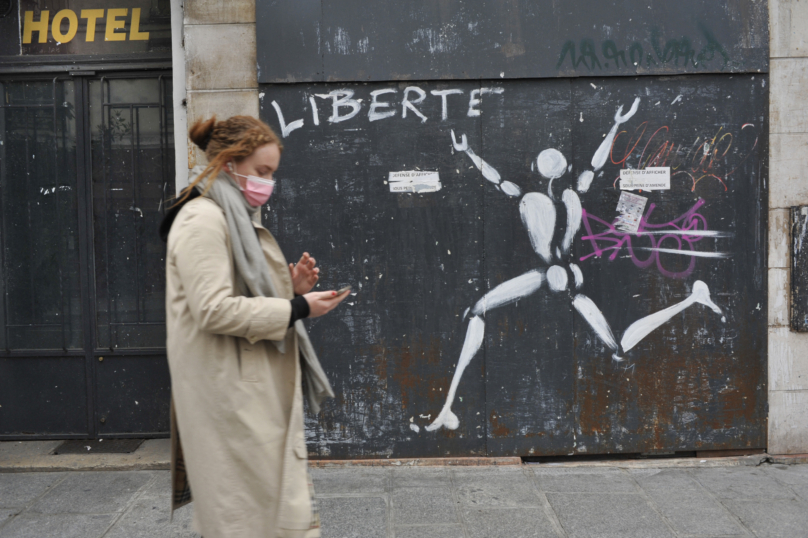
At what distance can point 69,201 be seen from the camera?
16.2 ft

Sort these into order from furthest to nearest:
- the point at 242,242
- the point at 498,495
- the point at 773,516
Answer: the point at 498,495, the point at 773,516, the point at 242,242

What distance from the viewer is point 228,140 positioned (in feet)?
7.47

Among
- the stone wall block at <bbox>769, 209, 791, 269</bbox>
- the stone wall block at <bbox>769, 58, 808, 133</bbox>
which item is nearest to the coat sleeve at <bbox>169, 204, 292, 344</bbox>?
the stone wall block at <bbox>769, 209, 791, 269</bbox>

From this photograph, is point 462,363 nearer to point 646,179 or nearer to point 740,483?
point 646,179

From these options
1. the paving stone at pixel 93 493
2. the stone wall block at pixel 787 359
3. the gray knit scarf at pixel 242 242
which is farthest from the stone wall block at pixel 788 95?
the paving stone at pixel 93 493

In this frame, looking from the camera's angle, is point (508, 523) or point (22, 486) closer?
point (508, 523)

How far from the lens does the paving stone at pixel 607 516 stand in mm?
3523

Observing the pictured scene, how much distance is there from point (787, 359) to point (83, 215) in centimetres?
505

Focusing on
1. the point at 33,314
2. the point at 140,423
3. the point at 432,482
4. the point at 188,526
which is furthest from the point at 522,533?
the point at 33,314

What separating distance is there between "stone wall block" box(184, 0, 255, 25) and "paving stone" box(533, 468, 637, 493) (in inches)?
139

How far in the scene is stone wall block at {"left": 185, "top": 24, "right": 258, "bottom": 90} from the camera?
4.39 meters

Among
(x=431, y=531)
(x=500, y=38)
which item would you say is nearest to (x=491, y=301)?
(x=431, y=531)

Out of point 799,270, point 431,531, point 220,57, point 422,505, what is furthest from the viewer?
point 799,270

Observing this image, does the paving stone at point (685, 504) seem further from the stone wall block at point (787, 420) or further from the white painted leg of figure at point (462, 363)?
the white painted leg of figure at point (462, 363)
